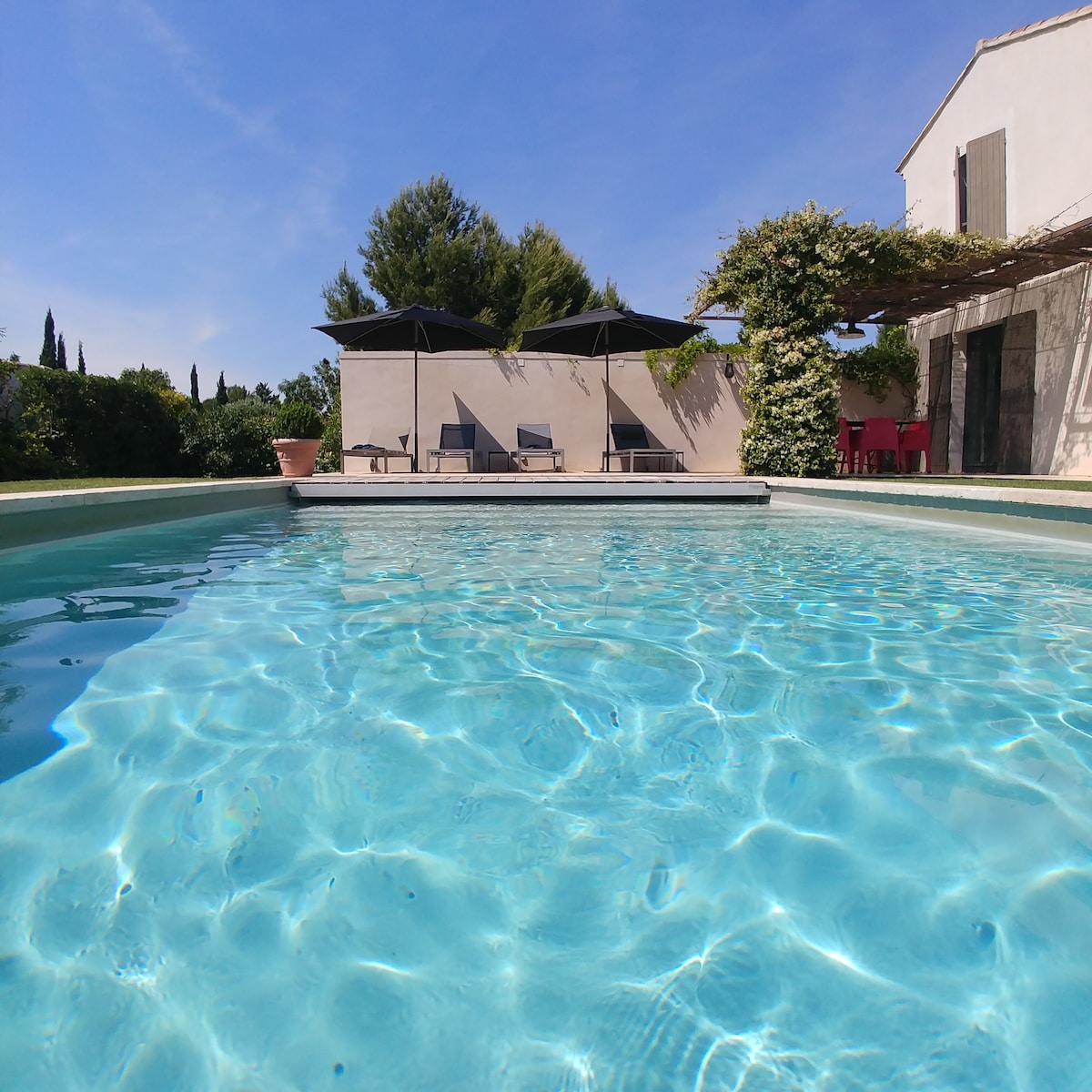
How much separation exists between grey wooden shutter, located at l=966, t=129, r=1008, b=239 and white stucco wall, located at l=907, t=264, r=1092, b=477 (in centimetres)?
128

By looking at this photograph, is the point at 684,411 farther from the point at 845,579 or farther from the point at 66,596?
the point at 66,596

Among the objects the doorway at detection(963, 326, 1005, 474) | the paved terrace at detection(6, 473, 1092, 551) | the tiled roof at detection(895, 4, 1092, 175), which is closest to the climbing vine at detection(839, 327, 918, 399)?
the doorway at detection(963, 326, 1005, 474)

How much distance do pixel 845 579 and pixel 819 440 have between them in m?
6.58

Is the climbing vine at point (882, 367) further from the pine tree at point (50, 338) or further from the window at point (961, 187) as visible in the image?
the pine tree at point (50, 338)

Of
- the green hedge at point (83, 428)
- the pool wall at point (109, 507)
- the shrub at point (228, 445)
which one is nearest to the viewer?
the pool wall at point (109, 507)

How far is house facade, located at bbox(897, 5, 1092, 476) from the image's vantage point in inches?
386

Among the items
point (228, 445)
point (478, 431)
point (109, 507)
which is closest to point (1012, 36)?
A: point (478, 431)

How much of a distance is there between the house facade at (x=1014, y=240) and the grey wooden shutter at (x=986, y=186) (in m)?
0.02

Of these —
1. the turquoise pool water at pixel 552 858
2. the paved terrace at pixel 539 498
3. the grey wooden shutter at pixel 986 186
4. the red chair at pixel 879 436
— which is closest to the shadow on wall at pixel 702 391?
the red chair at pixel 879 436

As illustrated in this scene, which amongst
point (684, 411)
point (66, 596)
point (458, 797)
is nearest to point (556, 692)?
point (458, 797)

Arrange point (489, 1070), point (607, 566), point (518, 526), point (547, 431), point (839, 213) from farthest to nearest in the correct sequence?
point (547, 431), point (839, 213), point (518, 526), point (607, 566), point (489, 1070)

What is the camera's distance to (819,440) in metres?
10.0

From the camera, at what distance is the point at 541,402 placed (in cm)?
1146

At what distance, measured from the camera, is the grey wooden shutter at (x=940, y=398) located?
1222 cm
